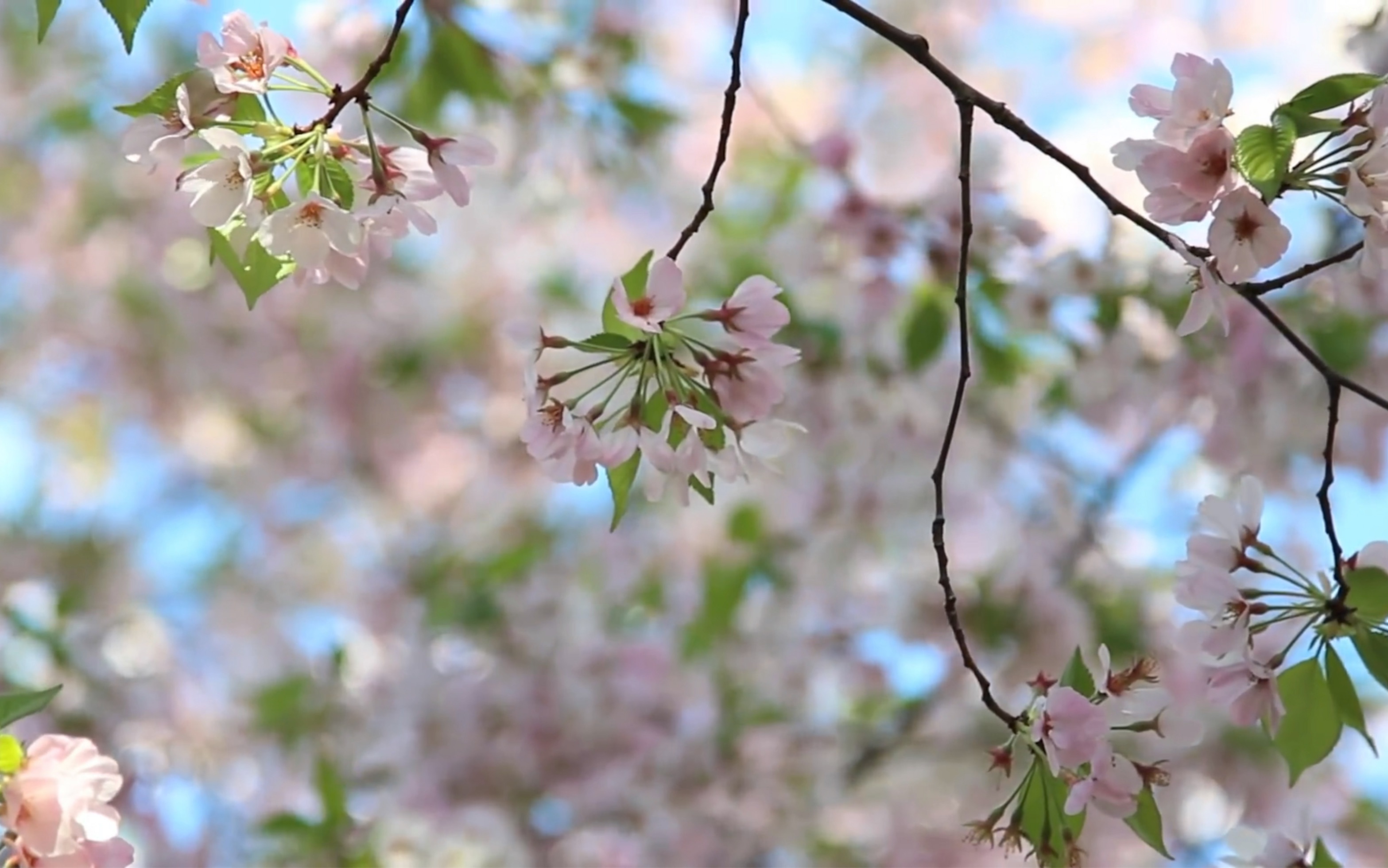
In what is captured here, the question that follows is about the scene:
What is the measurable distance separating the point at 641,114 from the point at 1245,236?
117 centimetres

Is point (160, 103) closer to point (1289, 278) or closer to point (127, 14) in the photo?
point (127, 14)

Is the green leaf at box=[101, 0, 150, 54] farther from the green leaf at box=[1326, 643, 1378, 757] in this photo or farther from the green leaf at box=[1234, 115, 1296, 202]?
the green leaf at box=[1326, 643, 1378, 757]

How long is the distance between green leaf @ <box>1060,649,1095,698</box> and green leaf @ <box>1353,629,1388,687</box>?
148 mm

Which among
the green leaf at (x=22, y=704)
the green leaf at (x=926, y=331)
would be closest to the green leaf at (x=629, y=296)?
the green leaf at (x=22, y=704)

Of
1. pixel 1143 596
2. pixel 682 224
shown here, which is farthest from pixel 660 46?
pixel 1143 596

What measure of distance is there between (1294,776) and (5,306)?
115 inches

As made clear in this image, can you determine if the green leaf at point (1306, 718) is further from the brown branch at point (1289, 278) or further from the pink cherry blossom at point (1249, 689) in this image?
the brown branch at point (1289, 278)

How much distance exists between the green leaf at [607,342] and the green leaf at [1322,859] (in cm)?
55

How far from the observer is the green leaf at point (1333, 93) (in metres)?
0.68

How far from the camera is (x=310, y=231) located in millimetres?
706

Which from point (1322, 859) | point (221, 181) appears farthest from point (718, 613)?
point (221, 181)

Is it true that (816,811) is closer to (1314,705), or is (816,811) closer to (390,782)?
(390,782)

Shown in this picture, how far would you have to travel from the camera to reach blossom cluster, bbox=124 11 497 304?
69 cm

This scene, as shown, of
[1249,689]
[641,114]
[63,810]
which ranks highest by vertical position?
[641,114]
